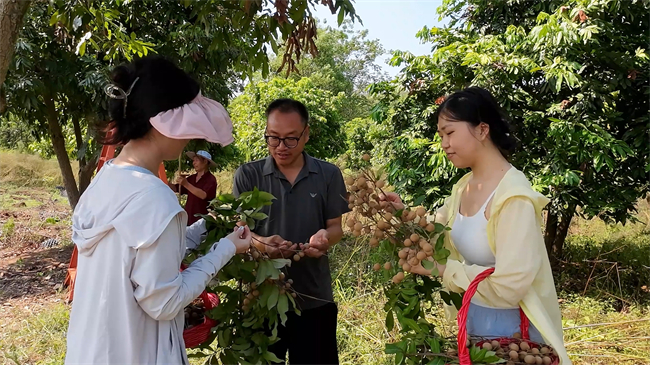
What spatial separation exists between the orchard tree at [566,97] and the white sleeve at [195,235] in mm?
2388

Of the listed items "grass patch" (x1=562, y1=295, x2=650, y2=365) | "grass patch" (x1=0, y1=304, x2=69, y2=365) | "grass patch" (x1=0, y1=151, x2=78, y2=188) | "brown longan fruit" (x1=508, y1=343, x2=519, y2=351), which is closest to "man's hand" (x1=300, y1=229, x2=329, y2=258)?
"brown longan fruit" (x1=508, y1=343, x2=519, y2=351)

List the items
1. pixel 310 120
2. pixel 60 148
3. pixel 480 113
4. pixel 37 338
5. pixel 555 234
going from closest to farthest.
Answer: pixel 480 113 → pixel 37 338 → pixel 555 234 → pixel 60 148 → pixel 310 120

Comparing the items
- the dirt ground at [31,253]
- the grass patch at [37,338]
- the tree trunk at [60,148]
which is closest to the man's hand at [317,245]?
the grass patch at [37,338]

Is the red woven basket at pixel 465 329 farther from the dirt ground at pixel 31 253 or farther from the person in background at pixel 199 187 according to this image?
the dirt ground at pixel 31 253

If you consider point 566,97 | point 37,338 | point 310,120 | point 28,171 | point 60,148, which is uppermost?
point 28,171

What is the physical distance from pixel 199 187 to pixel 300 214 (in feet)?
6.85

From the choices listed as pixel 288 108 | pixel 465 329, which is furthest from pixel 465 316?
pixel 288 108

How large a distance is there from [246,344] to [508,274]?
84 centimetres

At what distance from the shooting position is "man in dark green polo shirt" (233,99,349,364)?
1.80 meters

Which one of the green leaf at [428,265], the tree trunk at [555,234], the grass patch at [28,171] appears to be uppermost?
the grass patch at [28,171]

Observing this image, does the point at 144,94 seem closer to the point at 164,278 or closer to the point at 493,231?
the point at 164,278

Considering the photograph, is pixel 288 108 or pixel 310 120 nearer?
pixel 288 108

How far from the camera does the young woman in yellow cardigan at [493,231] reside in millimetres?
1170

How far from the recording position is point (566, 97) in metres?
3.61
